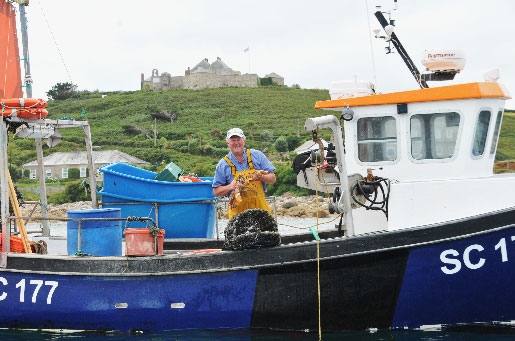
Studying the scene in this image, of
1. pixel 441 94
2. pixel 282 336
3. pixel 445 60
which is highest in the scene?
pixel 445 60

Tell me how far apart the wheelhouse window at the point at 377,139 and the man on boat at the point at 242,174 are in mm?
1159

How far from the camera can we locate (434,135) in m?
7.46

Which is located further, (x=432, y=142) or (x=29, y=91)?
(x=29, y=91)

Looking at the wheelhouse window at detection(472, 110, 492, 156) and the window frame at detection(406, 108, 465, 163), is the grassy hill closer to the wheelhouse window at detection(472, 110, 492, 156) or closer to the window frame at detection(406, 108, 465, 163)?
the wheelhouse window at detection(472, 110, 492, 156)

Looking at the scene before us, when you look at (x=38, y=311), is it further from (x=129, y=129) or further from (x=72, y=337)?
(x=129, y=129)

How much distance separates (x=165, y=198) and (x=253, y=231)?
282 centimetres

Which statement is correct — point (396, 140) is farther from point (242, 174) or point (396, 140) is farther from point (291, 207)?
point (291, 207)

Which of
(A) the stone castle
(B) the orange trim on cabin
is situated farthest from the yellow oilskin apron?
(A) the stone castle

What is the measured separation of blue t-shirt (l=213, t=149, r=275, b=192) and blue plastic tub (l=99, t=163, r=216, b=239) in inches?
83.4

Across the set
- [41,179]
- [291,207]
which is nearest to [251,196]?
[41,179]

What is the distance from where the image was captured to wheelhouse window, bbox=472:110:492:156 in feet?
24.1

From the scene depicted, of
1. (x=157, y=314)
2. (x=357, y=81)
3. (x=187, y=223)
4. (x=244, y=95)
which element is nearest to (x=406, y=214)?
(x=357, y=81)

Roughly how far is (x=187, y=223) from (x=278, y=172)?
35.5 m

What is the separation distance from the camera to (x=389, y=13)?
8906 millimetres
